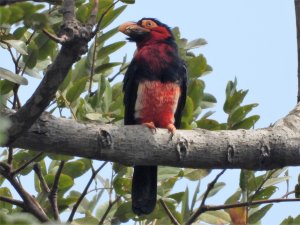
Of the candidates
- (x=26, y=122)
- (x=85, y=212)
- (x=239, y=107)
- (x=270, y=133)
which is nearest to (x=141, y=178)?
(x=85, y=212)

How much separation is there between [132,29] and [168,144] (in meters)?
2.07

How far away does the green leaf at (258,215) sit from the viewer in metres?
3.56

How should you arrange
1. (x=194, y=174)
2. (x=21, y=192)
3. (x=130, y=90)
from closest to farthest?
(x=21, y=192)
(x=194, y=174)
(x=130, y=90)

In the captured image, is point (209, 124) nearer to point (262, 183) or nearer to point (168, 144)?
point (262, 183)

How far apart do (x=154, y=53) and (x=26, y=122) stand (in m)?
2.15

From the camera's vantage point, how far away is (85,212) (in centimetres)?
379

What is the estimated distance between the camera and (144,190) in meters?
3.47

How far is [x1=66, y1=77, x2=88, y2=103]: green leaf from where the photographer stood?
3314mm

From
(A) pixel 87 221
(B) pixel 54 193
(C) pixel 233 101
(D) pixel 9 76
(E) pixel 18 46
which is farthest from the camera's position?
(A) pixel 87 221

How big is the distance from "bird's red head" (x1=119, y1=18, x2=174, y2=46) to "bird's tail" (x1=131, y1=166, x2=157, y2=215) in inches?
45.2

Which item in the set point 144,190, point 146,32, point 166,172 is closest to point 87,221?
Answer: point 144,190

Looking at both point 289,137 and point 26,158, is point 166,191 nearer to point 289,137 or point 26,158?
point 26,158

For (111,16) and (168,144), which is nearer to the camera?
(168,144)

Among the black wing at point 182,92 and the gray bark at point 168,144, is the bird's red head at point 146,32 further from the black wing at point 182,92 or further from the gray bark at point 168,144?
the gray bark at point 168,144
